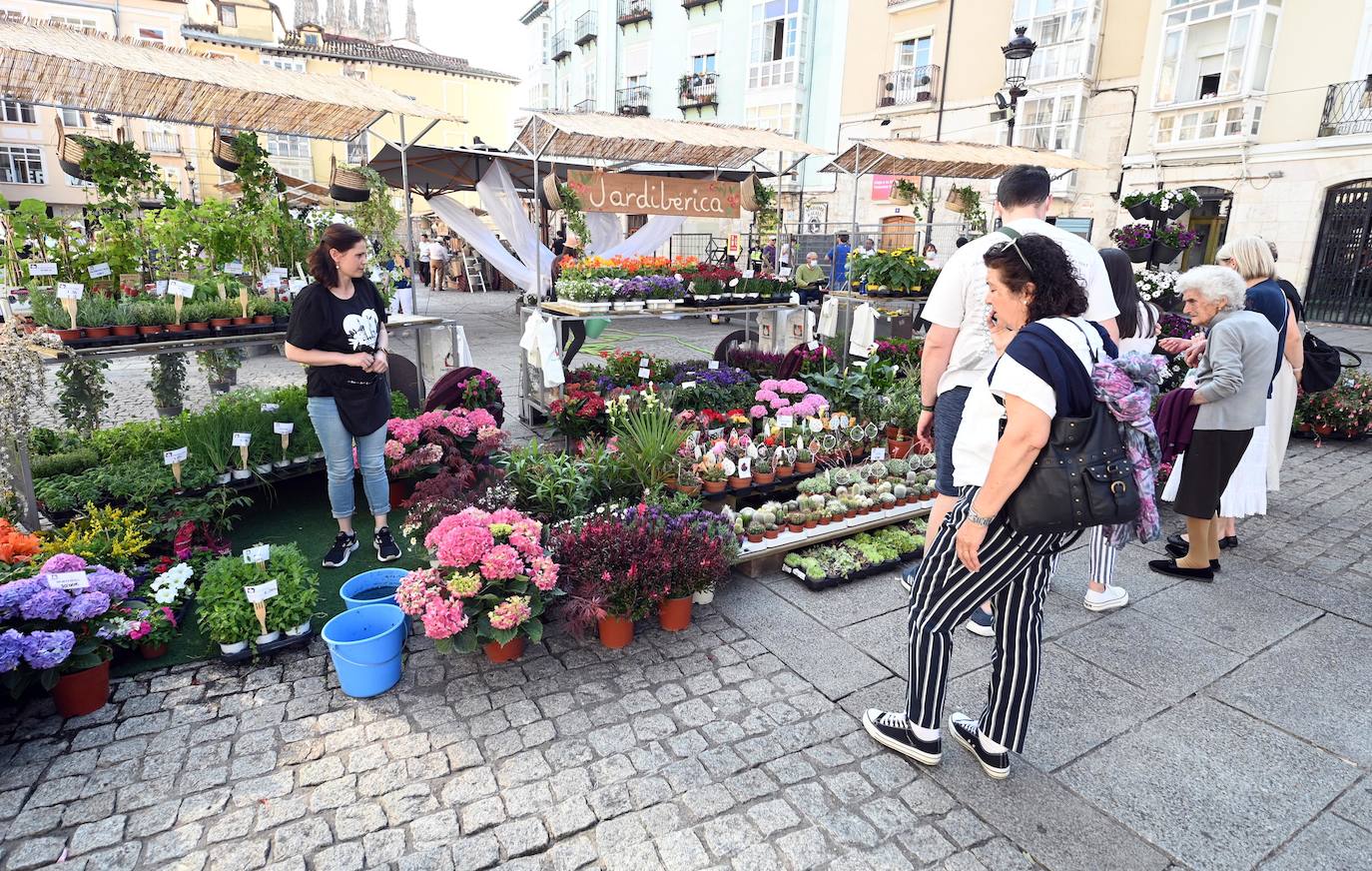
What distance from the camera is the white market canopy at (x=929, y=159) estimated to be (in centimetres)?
841

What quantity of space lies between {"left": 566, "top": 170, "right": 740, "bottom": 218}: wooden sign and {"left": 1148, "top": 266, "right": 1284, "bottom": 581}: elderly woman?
482 centimetres

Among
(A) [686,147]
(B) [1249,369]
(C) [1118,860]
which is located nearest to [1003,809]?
(C) [1118,860]

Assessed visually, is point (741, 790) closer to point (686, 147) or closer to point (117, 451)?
point (117, 451)

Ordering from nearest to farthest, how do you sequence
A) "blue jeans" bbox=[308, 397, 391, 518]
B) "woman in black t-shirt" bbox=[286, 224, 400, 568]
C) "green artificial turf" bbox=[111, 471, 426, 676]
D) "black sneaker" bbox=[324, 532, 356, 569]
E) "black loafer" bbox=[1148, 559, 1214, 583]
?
"green artificial turf" bbox=[111, 471, 426, 676]
"woman in black t-shirt" bbox=[286, 224, 400, 568]
"blue jeans" bbox=[308, 397, 391, 518]
"black sneaker" bbox=[324, 532, 356, 569]
"black loafer" bbox=[1148, 559, 1214, 583]

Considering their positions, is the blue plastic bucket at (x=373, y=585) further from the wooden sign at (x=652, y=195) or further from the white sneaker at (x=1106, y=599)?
the wooden sign at (x=652, y=195)

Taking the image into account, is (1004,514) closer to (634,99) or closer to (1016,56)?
(1016,56)

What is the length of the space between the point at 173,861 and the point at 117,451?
3168mm

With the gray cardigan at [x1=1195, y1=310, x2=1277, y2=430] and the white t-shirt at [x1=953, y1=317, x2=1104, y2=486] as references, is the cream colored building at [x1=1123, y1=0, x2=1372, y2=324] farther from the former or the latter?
the white t-shirt at [x1=953, y1=317, x2=1104, y2=486]

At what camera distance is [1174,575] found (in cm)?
414

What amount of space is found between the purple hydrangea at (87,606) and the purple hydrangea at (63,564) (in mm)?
186

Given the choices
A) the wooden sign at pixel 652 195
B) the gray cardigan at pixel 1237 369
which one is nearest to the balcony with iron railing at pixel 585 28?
the wooden sign at pixel 652 195

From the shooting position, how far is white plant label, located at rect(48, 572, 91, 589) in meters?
2.75

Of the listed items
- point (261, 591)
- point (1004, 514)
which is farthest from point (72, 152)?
point (1004, 514)

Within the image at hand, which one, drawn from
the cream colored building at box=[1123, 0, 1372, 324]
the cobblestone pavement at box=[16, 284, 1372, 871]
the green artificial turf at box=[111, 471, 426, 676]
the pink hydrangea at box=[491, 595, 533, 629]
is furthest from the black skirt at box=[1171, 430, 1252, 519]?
the cream colored building at box=[1123, 0, 1372, 324]
